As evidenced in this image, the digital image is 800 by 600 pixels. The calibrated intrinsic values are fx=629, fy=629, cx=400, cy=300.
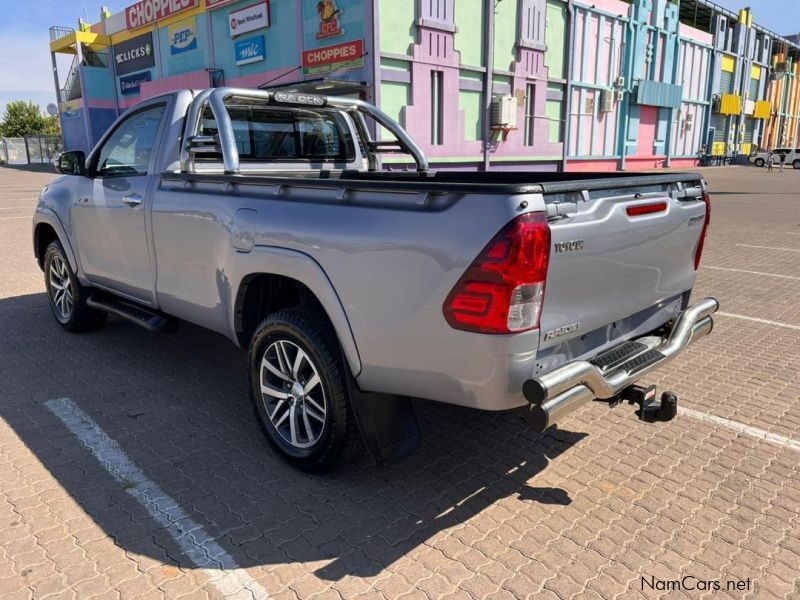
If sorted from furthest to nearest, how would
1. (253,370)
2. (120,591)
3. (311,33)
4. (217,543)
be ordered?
(311,33) → (253,370) → (217,543) → (120,591)

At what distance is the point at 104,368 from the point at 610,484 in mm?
3737

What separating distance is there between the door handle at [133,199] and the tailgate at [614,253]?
3001mm

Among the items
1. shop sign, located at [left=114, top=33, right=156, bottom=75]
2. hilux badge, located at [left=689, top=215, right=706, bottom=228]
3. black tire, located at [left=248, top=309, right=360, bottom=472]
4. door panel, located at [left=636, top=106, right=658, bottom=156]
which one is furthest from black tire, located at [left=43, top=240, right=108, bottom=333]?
door panel, located at [left=636, top=106, right=658, bottom=156]

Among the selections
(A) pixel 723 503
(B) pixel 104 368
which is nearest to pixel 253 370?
(B) pixel 104 368

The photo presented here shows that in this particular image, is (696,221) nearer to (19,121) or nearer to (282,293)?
(282,293)

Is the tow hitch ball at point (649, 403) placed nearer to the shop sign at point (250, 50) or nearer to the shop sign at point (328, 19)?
the shop sign at point (328, 19)

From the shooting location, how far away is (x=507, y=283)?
2381mm

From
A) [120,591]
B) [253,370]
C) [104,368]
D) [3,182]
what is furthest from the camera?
[3,182]

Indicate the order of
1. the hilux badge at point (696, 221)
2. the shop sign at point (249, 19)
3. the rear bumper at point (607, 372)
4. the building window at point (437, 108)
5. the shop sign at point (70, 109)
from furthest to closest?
the shop sign at point (70, 109)
the shop sign at point (249, 19)
the building window at point (437, 108)
the hilux badge at point (696, 221)
the rear bumper at point (607, 372)

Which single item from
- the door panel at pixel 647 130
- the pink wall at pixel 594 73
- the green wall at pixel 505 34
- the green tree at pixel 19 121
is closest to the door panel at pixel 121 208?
the green wall at pixel 505 34

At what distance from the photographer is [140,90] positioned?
28.9m

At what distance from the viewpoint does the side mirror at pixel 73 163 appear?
497 centimetres

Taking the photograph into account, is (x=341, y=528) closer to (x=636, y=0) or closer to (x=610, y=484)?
(x=610, y=484)

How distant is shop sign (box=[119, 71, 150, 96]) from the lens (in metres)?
28.5
